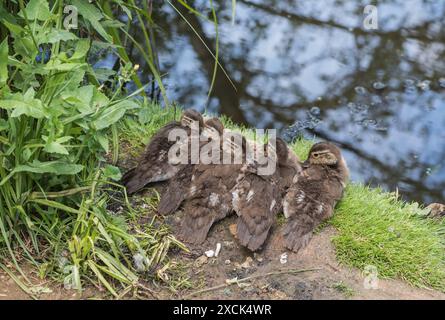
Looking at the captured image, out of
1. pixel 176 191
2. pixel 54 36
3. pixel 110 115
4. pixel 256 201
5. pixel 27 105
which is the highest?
pixel 54 36

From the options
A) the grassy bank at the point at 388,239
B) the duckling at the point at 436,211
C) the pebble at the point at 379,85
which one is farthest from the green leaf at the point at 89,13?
the pebble at the point at 379,85

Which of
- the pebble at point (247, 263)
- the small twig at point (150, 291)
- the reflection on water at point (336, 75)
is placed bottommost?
the reflection on water at point (336, 75)

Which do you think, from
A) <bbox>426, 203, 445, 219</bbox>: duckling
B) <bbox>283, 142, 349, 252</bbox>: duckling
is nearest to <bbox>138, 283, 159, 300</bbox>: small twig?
<bbox>283, 142, 349, 252</bbox>: duckling

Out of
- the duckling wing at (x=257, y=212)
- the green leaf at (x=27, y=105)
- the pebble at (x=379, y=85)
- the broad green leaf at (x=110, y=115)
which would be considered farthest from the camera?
the pebble at (x=379, y=85)

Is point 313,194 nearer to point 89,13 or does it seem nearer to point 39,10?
point 89,13

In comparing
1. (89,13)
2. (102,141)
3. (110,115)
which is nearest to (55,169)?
(102,141)

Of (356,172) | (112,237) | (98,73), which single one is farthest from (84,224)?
(356,172)

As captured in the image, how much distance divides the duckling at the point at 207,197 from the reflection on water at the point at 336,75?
2.77 metres

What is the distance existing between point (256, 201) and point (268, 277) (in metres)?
0.50

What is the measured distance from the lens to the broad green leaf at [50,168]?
3686mm

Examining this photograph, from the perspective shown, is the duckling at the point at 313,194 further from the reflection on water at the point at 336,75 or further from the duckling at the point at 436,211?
the reflection on water at the point at 336,75

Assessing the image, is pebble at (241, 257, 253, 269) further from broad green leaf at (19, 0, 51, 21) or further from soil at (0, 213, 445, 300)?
broad green leaf at (19, 0, 51, 21)

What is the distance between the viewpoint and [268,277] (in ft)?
13.3

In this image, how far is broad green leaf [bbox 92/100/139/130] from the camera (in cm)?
393
